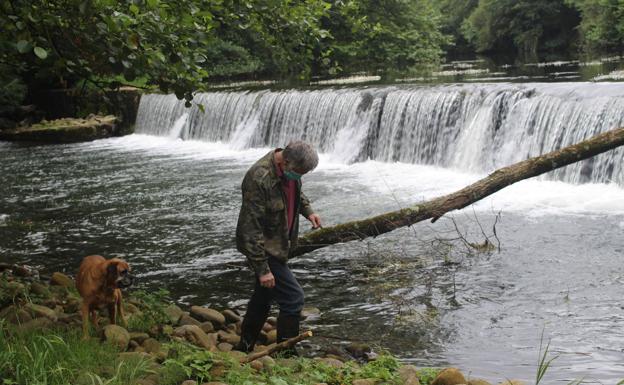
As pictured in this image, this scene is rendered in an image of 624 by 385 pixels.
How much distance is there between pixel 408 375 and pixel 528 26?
41136 mm

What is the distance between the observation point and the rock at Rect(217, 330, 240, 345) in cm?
608

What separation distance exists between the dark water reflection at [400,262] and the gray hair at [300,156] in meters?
1.77

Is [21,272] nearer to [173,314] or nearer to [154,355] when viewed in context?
[173,314]

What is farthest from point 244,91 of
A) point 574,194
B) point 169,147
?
point 574,194

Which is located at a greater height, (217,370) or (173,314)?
(217,370)

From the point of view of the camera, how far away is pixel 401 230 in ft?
33.2

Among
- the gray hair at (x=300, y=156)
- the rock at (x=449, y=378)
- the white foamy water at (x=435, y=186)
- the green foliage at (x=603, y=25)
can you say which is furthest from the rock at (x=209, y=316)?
the green foliage at (x=603, y=25)

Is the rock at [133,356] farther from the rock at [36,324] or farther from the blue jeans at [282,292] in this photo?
the blue jeans at [282,292]

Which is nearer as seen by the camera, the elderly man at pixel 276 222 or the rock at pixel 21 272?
the elderly man at pixel 276 222

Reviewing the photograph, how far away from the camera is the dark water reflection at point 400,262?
6.21m

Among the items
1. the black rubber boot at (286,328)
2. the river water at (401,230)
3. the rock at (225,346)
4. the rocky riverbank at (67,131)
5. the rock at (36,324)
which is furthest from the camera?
the rocky riverbank at (67,131)

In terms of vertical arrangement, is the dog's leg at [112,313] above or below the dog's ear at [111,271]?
below

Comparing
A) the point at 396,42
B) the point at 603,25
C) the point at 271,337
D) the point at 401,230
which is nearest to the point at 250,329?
the point at 271,337

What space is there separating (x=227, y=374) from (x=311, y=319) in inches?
95.2
